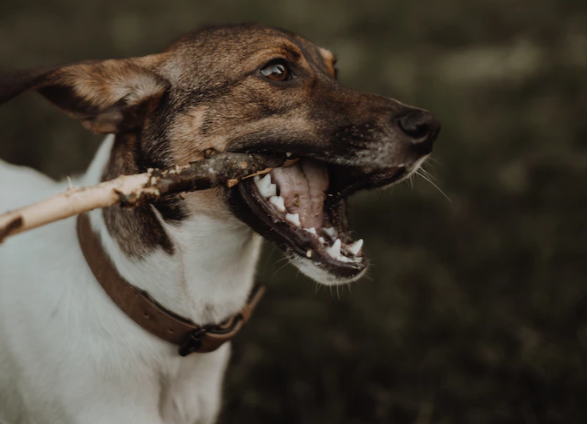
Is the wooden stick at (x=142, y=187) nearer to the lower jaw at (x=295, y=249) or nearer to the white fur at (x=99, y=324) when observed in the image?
the lower jaw at (x=295, y=249)

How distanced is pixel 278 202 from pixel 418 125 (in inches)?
25.1

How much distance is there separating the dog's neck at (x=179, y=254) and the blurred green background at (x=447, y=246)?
0.56 metres

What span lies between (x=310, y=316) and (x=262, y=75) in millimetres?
1970


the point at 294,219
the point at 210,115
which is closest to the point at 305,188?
the point at 294,219

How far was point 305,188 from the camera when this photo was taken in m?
2.68

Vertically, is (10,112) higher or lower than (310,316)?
higher

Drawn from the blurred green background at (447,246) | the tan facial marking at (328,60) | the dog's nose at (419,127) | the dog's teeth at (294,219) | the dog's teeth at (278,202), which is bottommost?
the blurred green background at (447,246)

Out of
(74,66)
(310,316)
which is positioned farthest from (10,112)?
(74,66)

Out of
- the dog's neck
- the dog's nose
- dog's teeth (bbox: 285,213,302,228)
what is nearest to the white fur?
the dog's neck

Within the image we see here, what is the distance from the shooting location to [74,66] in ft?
7.96

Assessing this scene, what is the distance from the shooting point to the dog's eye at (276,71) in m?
2.70

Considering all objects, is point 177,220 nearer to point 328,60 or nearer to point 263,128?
point 263,128

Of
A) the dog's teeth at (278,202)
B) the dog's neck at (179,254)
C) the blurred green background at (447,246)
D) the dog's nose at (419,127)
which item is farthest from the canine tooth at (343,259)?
the blurred green background at (447,246)

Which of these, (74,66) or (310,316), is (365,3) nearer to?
(310,316)
